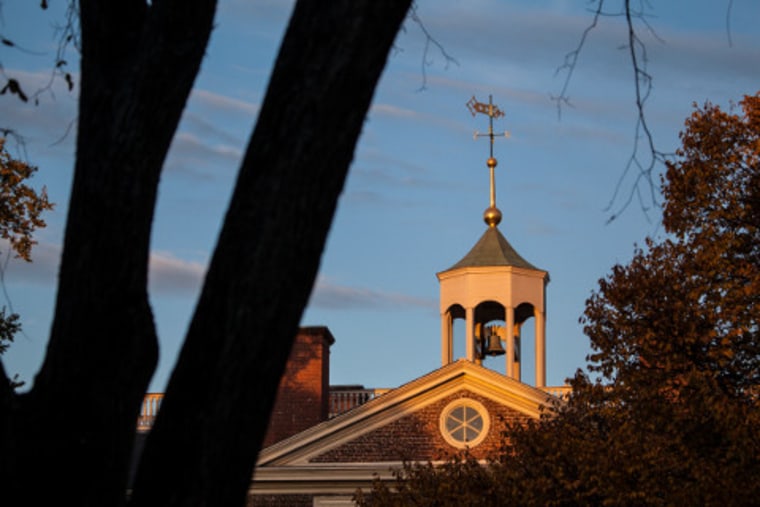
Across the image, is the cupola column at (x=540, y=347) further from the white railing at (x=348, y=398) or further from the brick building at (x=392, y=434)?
the white railing at (x=348, y=398)

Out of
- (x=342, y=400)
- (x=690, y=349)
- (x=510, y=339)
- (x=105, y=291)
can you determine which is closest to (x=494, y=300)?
(x=510, y=339)

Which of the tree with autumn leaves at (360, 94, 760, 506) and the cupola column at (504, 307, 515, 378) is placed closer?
the tree with autumn leaves at (360, 94, 760, 506)

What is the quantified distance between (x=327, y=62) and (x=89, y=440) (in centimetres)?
140

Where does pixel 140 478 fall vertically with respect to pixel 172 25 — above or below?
below

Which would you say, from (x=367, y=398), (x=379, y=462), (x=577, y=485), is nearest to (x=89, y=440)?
(x=577, y=485)

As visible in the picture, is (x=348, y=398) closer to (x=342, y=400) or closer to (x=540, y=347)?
(x=342, y=400)

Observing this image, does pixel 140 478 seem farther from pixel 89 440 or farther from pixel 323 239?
pixel 323 239

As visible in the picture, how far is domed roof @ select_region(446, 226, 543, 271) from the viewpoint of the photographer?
130 ft

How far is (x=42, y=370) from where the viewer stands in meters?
4.34

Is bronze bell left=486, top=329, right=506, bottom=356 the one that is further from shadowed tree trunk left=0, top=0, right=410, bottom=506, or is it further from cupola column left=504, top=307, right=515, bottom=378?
shadowed tree trunk left=0, top=0, right=410, bottom=506

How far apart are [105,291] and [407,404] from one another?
101 feet

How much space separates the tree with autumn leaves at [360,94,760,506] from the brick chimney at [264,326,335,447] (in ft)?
53.5

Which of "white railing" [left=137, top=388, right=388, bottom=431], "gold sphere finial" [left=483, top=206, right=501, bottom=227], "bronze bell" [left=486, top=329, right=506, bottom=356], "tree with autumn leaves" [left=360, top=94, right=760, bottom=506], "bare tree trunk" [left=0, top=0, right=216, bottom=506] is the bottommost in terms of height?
"bare tree trunk" [left=0, top=0, right=216, bottom=506]

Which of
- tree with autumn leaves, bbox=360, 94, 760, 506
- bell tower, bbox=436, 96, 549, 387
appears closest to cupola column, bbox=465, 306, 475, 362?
bell tower, bbox=436, 96, 549, 387
